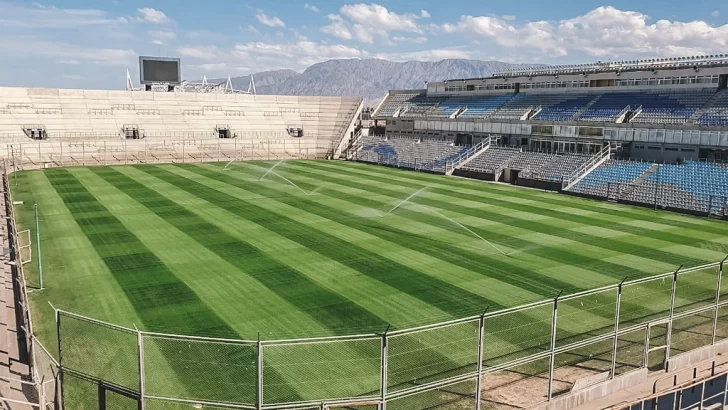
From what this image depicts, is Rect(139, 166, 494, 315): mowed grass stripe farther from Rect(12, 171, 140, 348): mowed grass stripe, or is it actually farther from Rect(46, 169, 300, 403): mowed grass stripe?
Rect(12, 171, 140, 348): mowed grass stripe

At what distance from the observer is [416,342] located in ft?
50.7

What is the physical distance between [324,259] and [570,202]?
79.0 feet

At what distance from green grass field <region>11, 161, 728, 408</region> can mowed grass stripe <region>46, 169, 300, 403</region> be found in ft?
0.24

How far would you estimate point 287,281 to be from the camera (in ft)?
67.7

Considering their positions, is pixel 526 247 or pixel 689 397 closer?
pixel 689 397

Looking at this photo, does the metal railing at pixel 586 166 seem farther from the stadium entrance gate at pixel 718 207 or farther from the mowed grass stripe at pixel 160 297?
the mowed grass stripe at pixel 160 297

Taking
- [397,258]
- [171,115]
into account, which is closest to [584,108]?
[397,258]

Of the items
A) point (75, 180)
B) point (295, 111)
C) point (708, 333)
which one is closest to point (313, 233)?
point (708, 333)

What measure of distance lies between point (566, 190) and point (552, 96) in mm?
22027

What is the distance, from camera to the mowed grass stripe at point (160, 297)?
13398 millimetres

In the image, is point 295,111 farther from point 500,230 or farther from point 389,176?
point 500,230

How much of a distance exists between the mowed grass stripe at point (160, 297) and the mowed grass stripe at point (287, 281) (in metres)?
2.77

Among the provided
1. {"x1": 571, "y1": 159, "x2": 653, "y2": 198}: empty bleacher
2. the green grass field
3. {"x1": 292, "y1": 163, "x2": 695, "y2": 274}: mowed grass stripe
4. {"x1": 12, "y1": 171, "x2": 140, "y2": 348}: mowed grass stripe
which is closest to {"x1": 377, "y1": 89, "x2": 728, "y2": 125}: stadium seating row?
{"x1": 571, "y1": 159, "x2": 653, "y2": 198}: empty bleacher

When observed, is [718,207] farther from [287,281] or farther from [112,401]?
[112,401]
